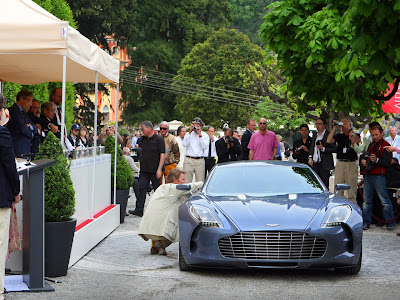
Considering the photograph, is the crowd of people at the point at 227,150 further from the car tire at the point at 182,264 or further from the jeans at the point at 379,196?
the car tire at the point at 182,264

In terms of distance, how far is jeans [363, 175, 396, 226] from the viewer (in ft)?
48.6

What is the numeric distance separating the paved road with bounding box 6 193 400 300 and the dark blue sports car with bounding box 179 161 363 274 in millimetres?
205

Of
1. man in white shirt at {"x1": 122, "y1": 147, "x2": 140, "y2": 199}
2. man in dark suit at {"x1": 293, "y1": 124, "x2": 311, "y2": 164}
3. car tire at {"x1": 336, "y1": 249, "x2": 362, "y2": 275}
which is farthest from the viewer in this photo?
man in white shirt at {"x1": 122, "y1": 147, "x2": 140, "y2": 199}

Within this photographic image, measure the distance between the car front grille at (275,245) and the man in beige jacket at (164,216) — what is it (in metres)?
1.86

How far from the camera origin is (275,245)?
29.7 feet

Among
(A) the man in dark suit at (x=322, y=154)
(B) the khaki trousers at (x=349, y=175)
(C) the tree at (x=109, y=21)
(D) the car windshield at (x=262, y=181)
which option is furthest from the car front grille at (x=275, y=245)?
(C) the tree at (x=109, y=21)

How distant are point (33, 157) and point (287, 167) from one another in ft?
11.4

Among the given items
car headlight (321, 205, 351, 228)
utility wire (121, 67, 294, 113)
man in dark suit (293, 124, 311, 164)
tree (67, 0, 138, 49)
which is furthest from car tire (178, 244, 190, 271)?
utility wire (121, 67, 294, 113)

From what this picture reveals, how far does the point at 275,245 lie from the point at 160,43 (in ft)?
177

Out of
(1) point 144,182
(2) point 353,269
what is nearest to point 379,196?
(1) point 144,182

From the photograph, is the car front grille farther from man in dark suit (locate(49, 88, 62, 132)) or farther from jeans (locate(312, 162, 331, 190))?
jeans (locate(312, 162, 331, 190))

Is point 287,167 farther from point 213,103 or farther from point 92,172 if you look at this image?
point 213,103

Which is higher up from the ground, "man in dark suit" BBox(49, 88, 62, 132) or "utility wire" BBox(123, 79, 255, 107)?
"utility wire" BBox(123, 79, 255, 107)

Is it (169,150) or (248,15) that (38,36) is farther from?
(248,15)
